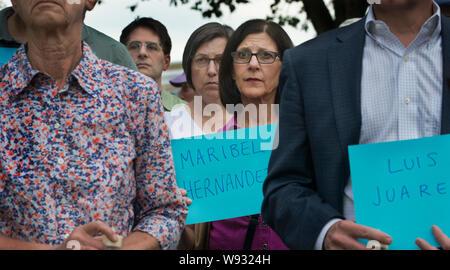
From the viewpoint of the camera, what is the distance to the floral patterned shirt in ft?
6.58

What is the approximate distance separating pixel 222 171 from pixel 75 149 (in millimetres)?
1118

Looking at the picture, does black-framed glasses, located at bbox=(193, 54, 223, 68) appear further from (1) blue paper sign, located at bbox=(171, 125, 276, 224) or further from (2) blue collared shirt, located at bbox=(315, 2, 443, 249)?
(2) blue collared shirt, located at bbox=(315, 2, 443, 249)

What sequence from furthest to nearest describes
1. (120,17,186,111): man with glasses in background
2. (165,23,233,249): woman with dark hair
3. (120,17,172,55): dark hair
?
(120,17,172,55): dark hair < (120,17,186,111): man with glasses in background < (165,23,233,249): woman with dark hair

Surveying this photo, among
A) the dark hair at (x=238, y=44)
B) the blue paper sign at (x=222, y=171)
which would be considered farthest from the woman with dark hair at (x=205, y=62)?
the blue paper sign at (x=222, y=171)

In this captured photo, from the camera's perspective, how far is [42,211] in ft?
6.53

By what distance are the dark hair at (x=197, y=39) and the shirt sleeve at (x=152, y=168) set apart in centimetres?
188

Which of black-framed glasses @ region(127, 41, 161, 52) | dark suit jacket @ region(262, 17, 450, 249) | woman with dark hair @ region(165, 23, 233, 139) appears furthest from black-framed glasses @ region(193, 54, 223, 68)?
dark suit jacket @ region(262, 17, 450, 249)

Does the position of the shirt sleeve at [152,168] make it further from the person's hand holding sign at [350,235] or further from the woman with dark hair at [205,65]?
the woman with dark hair at [205,65]

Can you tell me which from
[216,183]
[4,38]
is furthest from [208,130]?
[4,38]

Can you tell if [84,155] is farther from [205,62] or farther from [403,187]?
[205,62]

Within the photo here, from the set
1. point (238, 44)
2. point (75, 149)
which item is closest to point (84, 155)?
point (75, 149)

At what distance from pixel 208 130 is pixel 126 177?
1.47 m

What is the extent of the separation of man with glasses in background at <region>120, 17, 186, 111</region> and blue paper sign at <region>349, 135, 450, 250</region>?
2446mm
